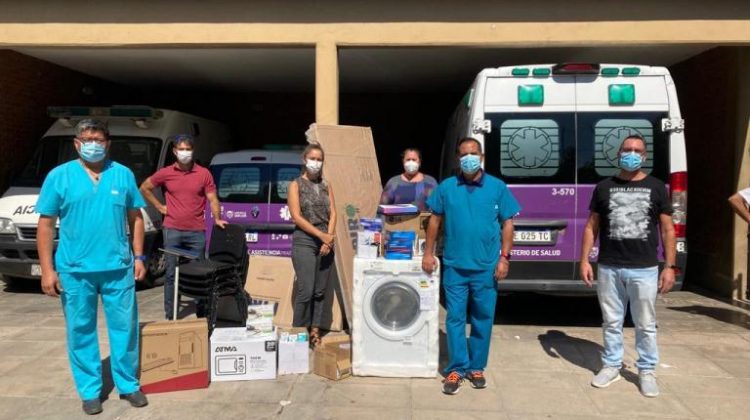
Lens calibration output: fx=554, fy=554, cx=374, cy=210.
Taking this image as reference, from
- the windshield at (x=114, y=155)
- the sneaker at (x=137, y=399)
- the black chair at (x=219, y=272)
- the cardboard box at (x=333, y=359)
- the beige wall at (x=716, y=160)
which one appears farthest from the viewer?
the windshield at (x=114, y=155)

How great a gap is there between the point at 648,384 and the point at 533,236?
1.77 m

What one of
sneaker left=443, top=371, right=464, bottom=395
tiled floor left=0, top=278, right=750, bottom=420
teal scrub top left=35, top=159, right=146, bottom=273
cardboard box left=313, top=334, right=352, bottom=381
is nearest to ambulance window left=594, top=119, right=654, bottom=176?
tiled floor left=0, top=278, right=750, bottom=420

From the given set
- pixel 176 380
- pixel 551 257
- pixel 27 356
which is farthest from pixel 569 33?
pixel 27 356

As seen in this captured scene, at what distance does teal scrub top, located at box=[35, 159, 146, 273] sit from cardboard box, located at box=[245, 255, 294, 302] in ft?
7.71

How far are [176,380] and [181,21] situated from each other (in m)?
4.53

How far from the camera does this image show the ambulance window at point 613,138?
17.8 ft

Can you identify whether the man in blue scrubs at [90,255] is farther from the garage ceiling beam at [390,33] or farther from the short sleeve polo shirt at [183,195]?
the garage ceiling beam at [390,33]

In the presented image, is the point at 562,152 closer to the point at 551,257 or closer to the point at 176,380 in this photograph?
the point at 551,257

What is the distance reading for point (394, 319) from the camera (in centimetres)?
440

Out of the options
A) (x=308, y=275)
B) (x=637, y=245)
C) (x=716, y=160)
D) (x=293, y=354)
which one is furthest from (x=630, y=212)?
(x=716, y=160)

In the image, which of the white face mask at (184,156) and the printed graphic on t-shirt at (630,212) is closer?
the printed graphic on t-shirt at (630,212)

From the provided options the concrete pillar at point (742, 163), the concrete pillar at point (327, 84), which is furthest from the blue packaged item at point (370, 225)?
the concrete pillar at point (742, 163)

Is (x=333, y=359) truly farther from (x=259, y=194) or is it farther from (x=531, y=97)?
(x=531, y=97)

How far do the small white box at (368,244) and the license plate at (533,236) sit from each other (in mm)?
1736
